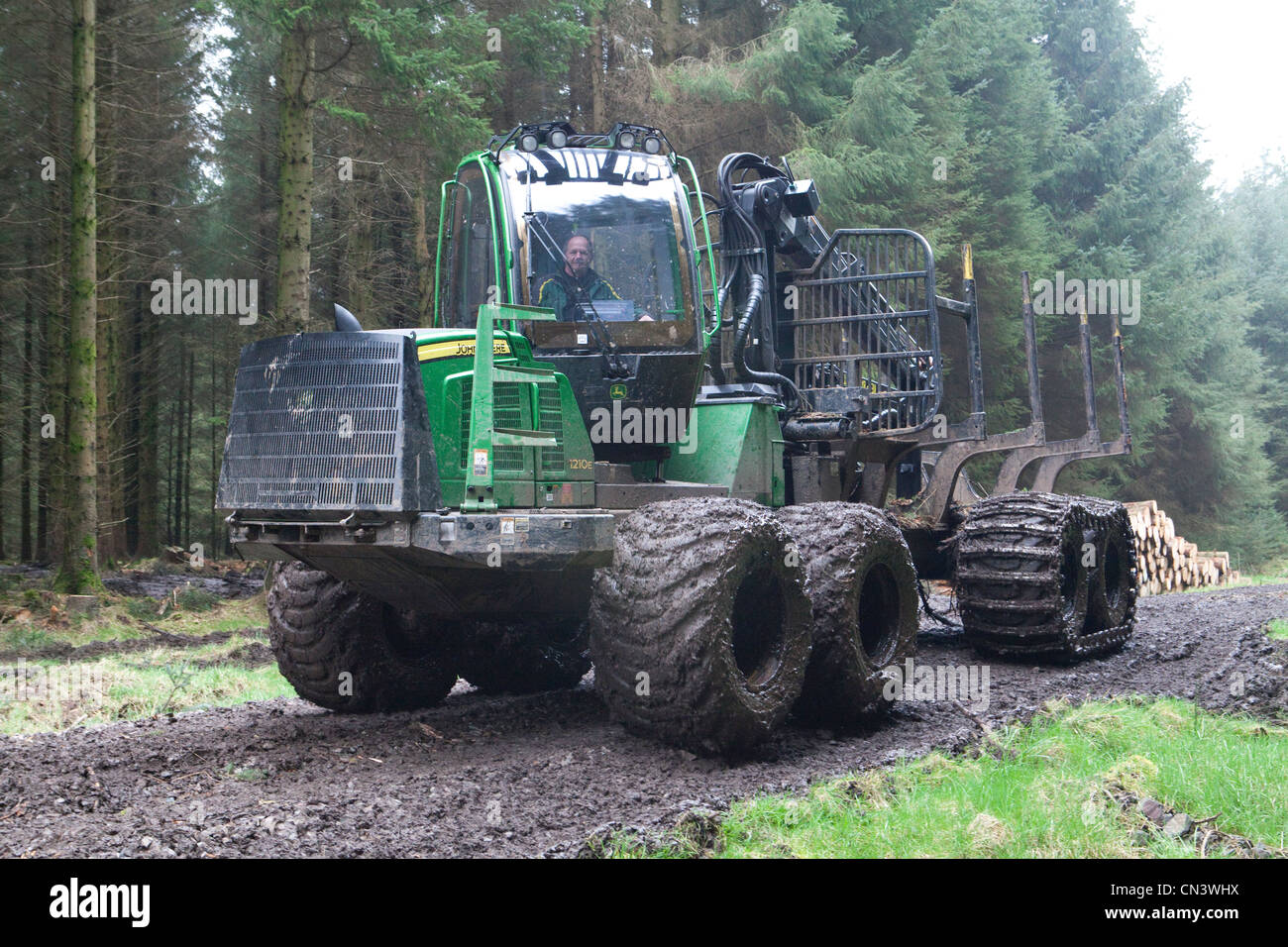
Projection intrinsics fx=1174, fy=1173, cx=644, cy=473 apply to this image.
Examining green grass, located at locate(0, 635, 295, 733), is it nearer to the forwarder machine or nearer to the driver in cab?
the forwarder machine

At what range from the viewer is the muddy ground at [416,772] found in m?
4.50

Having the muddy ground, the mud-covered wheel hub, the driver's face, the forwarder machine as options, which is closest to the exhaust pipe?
the forwarder machine

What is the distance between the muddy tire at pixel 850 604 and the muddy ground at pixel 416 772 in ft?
0.68

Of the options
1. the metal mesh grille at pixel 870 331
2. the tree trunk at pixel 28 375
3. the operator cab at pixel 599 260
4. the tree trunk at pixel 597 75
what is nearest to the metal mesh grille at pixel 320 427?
the operator cab at pixel 599 260

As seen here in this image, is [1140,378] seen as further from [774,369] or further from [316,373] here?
[316,373]

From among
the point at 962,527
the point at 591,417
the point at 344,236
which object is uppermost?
the point at 344,236

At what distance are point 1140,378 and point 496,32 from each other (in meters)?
18.0

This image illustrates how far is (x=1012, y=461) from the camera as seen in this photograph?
1131cm

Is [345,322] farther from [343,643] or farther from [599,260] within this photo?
[343,643]

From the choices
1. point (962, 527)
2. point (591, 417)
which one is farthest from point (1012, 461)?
point (591, 417)

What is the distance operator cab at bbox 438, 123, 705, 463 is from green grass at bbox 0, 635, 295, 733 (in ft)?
12.7

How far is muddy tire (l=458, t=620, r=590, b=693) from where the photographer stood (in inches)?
321

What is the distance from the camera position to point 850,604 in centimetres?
680

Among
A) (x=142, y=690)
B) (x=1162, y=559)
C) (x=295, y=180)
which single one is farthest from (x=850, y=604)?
(x=1162, y=559)
